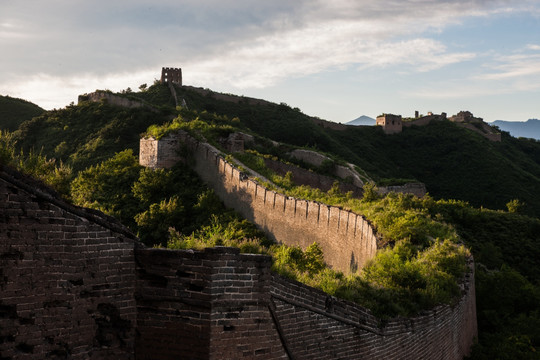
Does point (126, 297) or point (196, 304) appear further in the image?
point (126, 297)

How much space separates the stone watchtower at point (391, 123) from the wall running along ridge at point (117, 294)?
225ft

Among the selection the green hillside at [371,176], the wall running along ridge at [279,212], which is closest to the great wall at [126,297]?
the green hillside at [371,176]

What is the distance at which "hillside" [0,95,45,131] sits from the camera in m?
59.0

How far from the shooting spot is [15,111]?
63.4m

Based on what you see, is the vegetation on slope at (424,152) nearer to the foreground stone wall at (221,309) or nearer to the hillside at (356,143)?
the hillside at (356,143)

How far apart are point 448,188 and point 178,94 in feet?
92.7

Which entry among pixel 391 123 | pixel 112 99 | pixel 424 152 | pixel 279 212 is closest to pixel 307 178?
pixel 279 212

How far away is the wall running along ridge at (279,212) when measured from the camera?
15945 mm

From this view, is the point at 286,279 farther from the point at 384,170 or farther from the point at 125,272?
the point at 384,170

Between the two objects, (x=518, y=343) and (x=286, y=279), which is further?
(x=518, y=343)

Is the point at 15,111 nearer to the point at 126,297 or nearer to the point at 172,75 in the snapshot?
the point at 172,75

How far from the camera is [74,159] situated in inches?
1455

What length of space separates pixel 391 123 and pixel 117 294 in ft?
231

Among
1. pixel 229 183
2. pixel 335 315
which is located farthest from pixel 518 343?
pixel 229 183
